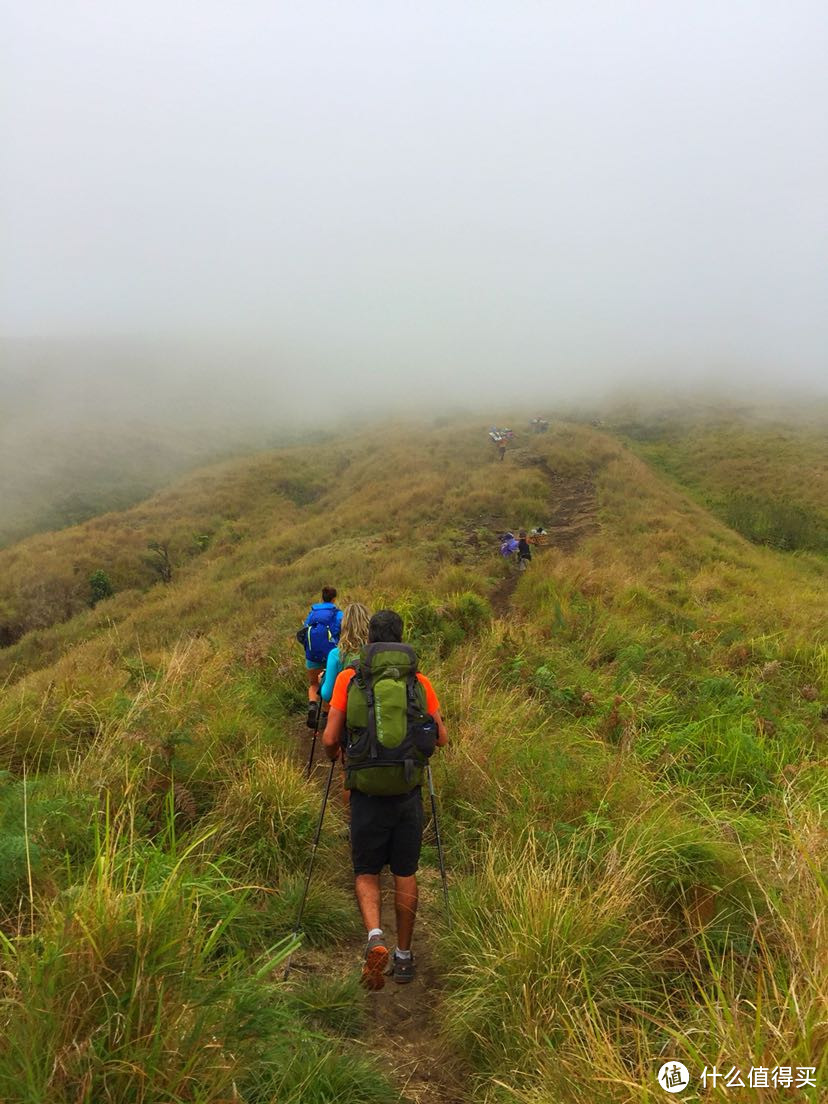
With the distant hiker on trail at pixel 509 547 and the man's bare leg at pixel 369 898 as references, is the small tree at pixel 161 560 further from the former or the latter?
the man's bare leg at pixel 369 898

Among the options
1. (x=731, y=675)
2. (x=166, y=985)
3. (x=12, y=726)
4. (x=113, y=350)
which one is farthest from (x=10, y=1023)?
(x=113, y=350)

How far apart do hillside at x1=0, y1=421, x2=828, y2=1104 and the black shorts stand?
409 millimetres

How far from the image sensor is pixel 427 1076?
2791 millimetres

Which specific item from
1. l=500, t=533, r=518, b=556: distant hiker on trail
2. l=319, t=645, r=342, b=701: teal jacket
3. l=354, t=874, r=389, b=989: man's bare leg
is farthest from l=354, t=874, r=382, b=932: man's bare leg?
l=500, t=533, r=518, b=556: distant hiker on trail

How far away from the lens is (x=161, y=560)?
98.6 feet

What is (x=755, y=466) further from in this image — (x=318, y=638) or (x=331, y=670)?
(x=331, y=670)

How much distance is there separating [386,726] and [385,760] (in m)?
0.21

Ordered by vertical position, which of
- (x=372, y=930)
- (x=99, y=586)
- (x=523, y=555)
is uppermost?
(x=372, y=930)

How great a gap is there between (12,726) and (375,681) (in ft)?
11.4

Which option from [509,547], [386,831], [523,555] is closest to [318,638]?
[386,831]

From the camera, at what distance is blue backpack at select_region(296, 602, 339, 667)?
7156mm

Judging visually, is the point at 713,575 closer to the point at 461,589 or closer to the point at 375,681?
the point at 461,589

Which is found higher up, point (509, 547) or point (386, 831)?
point (386, 831)

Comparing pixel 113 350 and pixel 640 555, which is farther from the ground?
pixel 113 350
